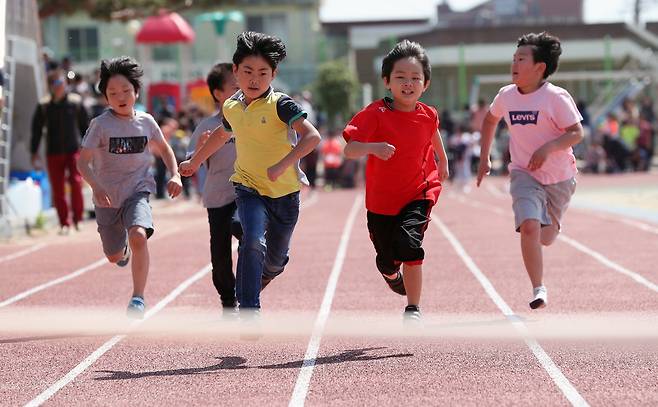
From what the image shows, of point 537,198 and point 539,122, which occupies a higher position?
point 539,122

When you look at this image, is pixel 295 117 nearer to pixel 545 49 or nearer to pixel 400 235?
pixel 400 235

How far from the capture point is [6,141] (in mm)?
16297

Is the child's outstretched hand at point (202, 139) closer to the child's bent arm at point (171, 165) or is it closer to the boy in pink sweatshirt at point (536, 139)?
the child's bent arm at point (171, 165)

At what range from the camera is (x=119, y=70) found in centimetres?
805

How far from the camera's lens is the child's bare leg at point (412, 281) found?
293 inches

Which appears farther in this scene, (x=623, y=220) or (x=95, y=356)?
(x=623, y=220)

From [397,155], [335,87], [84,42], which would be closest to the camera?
[397,155]

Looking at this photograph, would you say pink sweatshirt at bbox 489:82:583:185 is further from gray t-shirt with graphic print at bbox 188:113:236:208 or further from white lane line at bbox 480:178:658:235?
white lane line at bbox 480:178:658:235

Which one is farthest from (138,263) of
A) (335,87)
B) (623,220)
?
(335,87)

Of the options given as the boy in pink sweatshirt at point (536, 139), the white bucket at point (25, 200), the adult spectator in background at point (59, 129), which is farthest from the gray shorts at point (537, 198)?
the white bucket at point (25, 200)

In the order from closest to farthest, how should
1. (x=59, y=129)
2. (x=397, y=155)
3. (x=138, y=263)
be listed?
(x=397, y=155)
(x=138, y=263)
(x=59, y=129)

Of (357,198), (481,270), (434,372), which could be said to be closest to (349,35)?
(357,198)

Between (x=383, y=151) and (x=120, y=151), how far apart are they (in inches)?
79.2

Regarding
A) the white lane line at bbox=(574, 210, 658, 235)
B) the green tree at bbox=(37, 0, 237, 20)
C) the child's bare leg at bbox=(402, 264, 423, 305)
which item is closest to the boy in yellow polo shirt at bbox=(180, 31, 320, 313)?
the child's bare leg at bbox=(402, 264, 423, 305)
